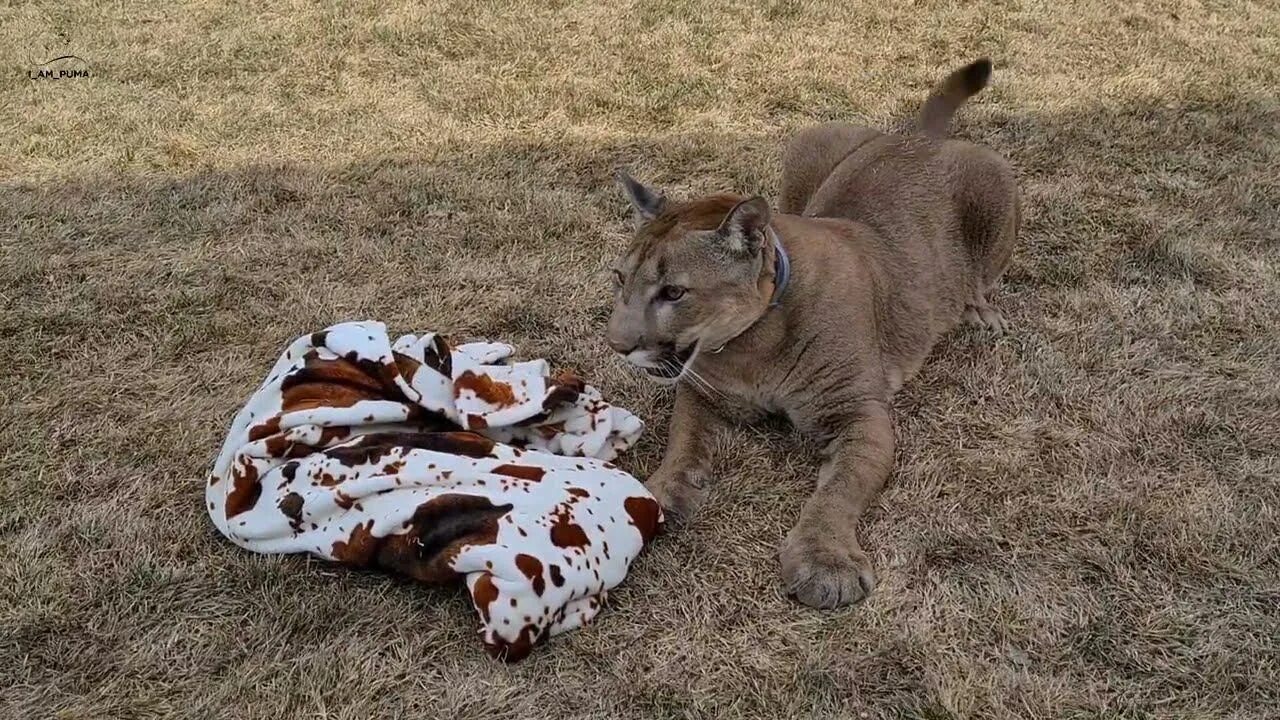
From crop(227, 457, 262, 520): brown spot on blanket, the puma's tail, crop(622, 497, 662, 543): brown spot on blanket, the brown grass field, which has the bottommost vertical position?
the brown grass field

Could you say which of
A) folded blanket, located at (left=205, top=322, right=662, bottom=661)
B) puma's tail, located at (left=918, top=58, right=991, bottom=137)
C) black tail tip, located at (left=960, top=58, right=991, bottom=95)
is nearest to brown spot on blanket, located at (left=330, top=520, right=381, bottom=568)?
folded blanket, located at (left=205, top=322, right=662, bottom=661)

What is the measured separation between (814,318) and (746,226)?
0.45 metres

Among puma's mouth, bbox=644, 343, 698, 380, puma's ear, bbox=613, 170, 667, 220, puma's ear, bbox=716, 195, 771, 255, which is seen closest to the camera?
puma's ear, bbox=716, 195, 771, 255

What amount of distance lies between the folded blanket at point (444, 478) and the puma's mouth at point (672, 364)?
0.77 ft

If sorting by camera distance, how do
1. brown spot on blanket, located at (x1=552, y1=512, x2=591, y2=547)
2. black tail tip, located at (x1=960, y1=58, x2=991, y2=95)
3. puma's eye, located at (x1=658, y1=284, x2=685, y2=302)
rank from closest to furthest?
brown spot on blanket, located at (x1=552, y1=512, x2=591, y2=547) < puma's eye, located at (x1=658, y1=284, x2=685, y2=302) < black tail tip, located at (x1=960, y1=58, x2=991, y2=95)

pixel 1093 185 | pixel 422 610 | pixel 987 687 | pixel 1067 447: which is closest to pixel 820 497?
pixel 987 687

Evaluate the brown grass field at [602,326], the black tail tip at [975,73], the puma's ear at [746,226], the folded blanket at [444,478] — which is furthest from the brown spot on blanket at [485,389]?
the black tail tip at [975,73]

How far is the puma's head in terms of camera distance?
2.97 m

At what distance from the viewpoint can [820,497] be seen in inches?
115

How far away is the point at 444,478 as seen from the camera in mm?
2730

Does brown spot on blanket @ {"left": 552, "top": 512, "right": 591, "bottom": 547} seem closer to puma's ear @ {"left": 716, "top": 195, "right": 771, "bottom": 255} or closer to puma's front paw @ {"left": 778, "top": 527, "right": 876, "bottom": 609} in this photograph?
puma's front paw @ {"left": 778, "top": 527, "right": 876, "bottom": 609}

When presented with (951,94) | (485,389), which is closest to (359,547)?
(485,389)

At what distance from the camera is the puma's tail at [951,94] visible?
172 inches

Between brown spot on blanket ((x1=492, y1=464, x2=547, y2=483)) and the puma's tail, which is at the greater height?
the puma's tail
